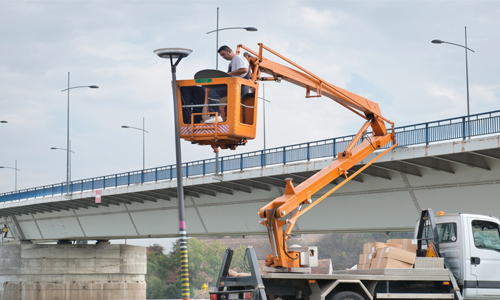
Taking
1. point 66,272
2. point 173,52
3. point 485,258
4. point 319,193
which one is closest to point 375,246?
point 485,258

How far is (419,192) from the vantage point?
80.7ft

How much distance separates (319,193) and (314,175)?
1369cm

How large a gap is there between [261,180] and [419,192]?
7950mm

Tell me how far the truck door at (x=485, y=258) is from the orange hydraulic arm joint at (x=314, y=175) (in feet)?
10.8

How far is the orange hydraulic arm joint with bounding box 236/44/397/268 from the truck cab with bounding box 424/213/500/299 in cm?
295

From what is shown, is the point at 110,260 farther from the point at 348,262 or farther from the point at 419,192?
the point at 348,262

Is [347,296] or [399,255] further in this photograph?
[399,255]

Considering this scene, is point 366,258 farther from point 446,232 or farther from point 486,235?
point 486,235

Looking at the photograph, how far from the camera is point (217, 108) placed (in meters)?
12.7

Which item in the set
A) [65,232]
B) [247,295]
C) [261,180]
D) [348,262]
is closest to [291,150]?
[261,180]

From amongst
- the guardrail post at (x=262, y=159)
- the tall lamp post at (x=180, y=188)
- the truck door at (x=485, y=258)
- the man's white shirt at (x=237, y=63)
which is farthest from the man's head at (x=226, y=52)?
the guardrail post at (x=262, y=159)

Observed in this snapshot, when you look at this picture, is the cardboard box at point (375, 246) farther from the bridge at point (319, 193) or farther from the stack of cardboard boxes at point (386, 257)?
the bridge at point (319, 193)

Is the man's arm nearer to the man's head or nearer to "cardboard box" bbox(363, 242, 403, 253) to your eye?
the man's head

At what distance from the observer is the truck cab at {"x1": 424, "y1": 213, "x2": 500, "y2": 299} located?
44.1 feet
